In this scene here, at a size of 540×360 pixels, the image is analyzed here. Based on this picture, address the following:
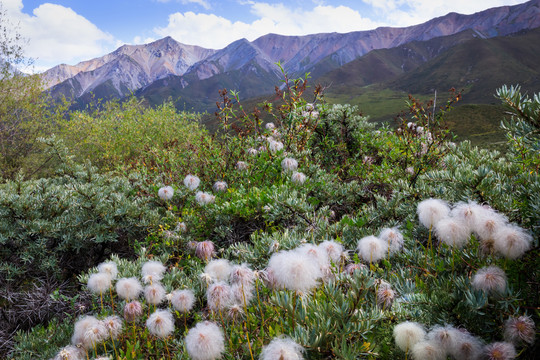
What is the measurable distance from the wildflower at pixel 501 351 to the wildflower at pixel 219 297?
1.54 m

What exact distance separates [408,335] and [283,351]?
707 mm

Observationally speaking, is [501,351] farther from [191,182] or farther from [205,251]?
[191,182]

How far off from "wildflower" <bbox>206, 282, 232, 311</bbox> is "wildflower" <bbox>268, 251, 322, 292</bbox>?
42 centimetres

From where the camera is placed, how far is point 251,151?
6012 millimetres

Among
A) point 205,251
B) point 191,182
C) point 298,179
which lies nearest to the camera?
point 205,251

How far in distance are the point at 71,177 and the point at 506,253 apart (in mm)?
8704

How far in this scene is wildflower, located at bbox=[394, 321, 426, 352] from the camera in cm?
154

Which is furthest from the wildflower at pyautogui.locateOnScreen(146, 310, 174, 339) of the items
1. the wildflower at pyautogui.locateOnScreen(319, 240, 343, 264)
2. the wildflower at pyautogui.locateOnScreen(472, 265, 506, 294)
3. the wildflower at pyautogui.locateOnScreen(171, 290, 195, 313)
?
the wildflower at pyautogui.locateOnScreen(472, 265, 506, 294)

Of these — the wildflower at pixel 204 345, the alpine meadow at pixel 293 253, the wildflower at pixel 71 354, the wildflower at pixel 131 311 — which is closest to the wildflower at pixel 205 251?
the alpine meadow at pixel 293 253

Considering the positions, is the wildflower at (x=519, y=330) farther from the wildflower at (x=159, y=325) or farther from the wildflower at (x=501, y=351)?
the wildflower at (x=159, y=325)

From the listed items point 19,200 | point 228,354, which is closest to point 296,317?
point 228,354

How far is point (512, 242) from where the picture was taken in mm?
1747

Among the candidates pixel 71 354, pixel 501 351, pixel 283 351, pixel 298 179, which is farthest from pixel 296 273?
pixel 298 179

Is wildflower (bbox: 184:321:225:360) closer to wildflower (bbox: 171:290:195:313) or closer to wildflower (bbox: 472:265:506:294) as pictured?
wildflower (bbox: 171:290:195:313)
